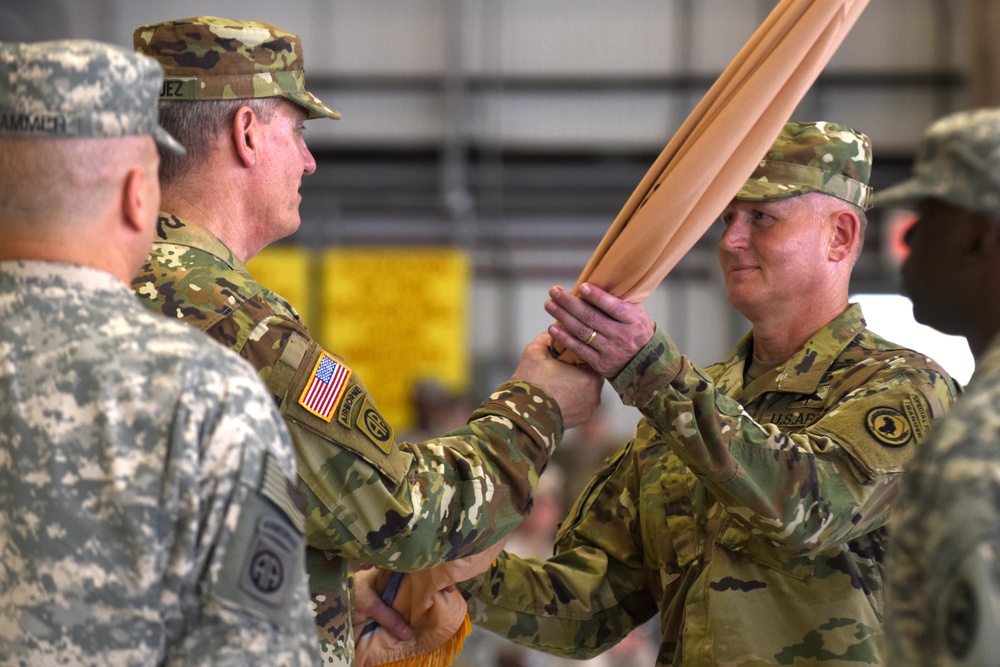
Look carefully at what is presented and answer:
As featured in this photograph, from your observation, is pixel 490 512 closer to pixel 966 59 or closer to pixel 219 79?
pixel 219 79

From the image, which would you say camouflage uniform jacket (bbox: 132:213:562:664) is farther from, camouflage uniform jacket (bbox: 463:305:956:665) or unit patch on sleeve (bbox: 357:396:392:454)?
camouflage uniform jacket (bbox: 463:305:956:665)

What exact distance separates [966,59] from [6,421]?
1011 centimetres

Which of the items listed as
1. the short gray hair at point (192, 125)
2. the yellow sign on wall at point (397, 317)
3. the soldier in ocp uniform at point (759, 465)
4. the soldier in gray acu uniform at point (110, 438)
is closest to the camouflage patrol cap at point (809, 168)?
the soldier in ocp uniform at point (759, 465)

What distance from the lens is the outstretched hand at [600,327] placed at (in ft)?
8.14

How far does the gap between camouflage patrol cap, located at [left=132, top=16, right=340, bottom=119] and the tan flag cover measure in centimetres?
69

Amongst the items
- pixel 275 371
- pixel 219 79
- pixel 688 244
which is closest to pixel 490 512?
pixel 275 371

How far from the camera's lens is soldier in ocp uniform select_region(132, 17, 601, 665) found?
2.15 metres

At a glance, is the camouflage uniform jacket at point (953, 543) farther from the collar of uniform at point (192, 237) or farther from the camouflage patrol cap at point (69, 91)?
the collar of uniform at point (192, 237)

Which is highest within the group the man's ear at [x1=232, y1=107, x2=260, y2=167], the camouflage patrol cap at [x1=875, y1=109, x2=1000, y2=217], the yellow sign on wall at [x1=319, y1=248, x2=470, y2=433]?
the camouflage patrol cap at [x1=875, y1=109, x2=1000, y2=217]

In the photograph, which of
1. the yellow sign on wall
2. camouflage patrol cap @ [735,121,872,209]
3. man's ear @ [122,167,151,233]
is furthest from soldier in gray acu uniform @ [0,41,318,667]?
the yellow sign on wall

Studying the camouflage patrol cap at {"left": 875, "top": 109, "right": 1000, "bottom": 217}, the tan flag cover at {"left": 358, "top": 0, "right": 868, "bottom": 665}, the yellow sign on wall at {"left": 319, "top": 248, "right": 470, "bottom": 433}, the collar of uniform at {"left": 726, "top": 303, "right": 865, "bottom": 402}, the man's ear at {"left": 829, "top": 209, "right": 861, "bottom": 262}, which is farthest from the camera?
the yellow sign on wall at {"left": 319, "top": 248, "right": 470, "bottom": 433}

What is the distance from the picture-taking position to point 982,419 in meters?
1.46

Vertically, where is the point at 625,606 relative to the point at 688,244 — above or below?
Answer: below

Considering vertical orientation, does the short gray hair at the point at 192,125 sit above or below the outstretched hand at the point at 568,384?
above
